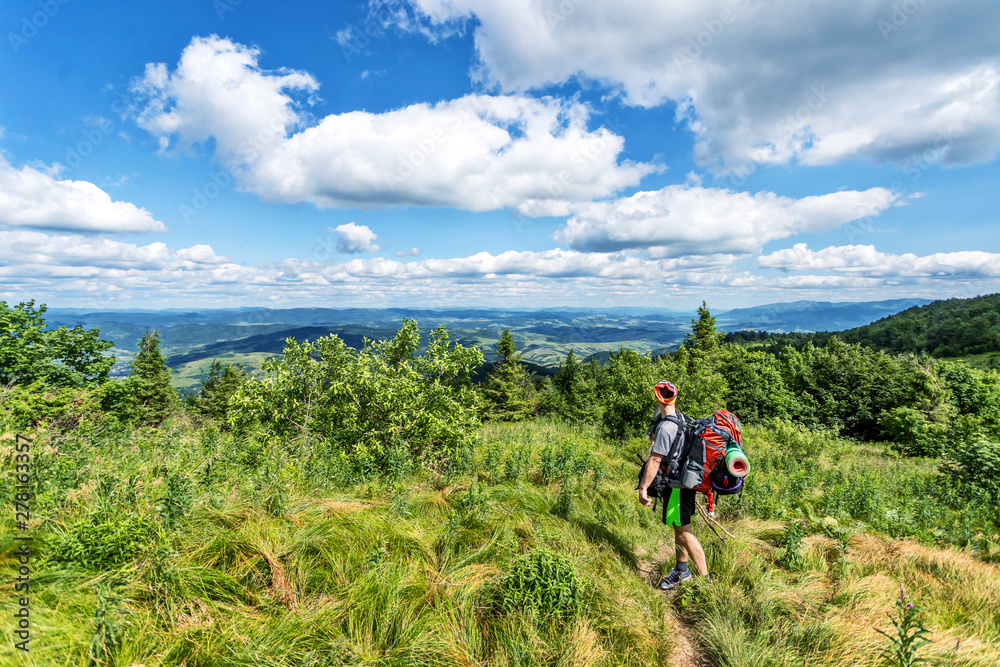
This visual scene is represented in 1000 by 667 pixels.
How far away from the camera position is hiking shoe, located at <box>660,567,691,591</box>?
4.36m

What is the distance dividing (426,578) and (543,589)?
120cm

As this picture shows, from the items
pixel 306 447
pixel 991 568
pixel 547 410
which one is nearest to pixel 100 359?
pixel 306 447

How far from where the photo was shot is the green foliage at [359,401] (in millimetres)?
7883

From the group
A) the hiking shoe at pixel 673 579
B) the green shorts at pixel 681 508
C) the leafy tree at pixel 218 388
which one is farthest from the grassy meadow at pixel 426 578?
the leafy tree at pixel 218 388

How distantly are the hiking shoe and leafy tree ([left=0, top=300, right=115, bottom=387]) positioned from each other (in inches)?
1055

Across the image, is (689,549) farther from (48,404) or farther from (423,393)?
(48,404)

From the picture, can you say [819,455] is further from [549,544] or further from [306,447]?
[306,447]

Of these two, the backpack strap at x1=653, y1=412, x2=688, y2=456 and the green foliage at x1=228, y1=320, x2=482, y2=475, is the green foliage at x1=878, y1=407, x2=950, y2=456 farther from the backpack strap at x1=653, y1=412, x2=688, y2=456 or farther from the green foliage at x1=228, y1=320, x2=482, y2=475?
the green foliage at x1=228, y1=320, x2=482, y2=475

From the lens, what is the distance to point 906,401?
36.4 m

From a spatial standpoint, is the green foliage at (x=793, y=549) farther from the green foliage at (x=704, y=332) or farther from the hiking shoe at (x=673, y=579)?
the green foliage at (x=704, y=332)

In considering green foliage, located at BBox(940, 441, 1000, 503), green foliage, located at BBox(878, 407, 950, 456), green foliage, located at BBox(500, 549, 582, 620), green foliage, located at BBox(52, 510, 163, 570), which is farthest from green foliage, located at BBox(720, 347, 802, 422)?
green foliage, located at BBox(52, 510, 163, 570)

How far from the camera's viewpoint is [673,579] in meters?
4.41

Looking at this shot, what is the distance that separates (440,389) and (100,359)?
29.4 m

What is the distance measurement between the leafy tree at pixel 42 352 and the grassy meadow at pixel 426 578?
21.8 meters
